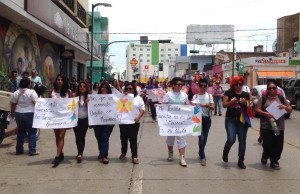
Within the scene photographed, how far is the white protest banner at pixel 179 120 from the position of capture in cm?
873

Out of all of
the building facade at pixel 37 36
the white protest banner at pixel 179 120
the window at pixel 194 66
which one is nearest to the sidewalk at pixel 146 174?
the white protest banner at pixel 179 120

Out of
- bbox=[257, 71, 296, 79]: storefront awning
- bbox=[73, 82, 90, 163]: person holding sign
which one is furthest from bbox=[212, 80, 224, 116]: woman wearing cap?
bbox=[257, 71, 296, 79]: storefront awning

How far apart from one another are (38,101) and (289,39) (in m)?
61.6

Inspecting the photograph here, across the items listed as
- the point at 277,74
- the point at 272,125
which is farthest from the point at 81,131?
the point at 277,74

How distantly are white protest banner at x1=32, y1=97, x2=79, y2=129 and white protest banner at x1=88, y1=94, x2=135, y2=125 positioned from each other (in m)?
0.33

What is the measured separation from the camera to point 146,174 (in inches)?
301

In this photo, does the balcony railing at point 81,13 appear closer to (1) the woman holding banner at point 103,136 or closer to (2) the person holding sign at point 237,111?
(1) the woman holding banner at point 103,136

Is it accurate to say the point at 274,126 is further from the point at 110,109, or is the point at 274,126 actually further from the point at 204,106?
the point at 110,109

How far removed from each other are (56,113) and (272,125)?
4157 millimetres

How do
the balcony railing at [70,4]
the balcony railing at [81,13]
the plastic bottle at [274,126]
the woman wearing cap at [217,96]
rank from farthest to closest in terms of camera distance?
1. the balcony railing at [81,13]
2. the balcony railing at [70,4]
3. the woman wearing cap at [217,96]
4. the plastic bottle at [274,126]

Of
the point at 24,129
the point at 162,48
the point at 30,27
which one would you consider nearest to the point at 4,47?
the point at 30,27

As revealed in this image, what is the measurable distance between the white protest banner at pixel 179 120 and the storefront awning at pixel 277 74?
44300 millimetres

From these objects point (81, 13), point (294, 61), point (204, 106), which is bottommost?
point (204, 106)

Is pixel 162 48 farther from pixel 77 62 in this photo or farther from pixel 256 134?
pixel 256 134
